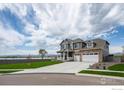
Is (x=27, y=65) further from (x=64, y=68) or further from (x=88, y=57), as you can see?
(x=88, y=57)

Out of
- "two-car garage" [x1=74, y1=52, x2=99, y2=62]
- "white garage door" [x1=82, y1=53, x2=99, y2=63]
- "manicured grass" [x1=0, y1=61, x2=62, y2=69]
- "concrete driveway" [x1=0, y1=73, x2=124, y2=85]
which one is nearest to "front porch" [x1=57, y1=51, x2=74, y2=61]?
"two-car garage" [x1=74, y1=52, x2=99, y2=62]

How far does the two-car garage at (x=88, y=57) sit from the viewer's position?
10.5 meters

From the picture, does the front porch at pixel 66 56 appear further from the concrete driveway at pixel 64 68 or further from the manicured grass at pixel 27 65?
the manicured grass at pixel 27 65

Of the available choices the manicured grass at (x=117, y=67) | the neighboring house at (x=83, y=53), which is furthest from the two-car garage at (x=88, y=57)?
the manicured grass at (x=117, y=67)

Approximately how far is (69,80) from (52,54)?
4.53 feet

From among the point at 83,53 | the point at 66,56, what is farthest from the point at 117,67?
the point at 66,56

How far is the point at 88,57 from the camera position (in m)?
10.9

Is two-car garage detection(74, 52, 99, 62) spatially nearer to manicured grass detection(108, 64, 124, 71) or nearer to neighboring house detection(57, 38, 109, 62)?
neighboring house detection(57, 38, 109, 62)

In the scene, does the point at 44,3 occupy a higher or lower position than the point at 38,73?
higher

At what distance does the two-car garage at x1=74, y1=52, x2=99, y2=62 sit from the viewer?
1046 cm
